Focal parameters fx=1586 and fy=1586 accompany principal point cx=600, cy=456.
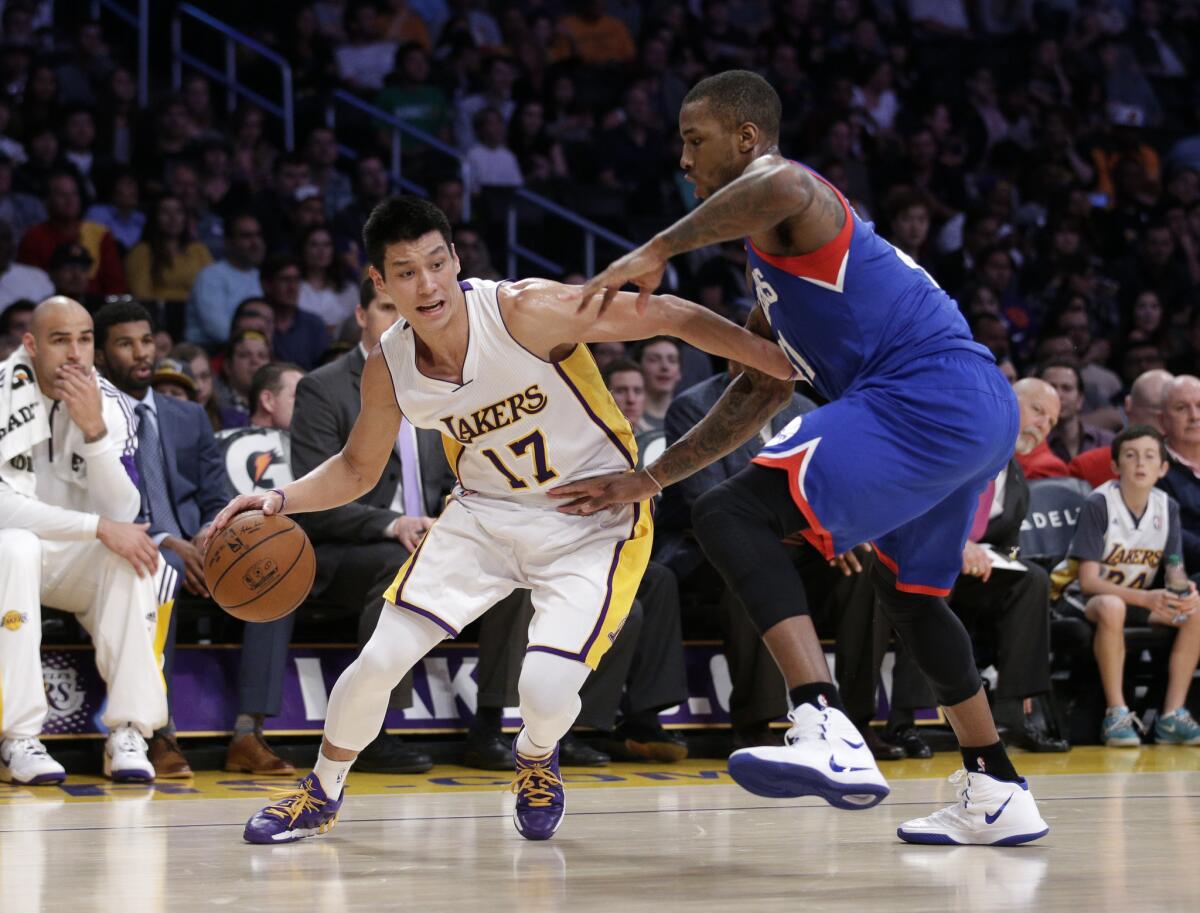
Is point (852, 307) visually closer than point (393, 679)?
Yes

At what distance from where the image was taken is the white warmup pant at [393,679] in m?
4.12

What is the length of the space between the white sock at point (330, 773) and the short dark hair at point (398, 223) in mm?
1332

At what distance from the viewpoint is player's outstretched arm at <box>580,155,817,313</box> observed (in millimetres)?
3416

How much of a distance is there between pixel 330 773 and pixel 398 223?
1470 millimetres

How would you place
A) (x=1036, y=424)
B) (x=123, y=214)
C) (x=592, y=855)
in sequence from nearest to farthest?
(x=592, y=855)
(x=1036, y=424)
(x=123, y=214)

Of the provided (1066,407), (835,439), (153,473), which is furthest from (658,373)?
(835,439)

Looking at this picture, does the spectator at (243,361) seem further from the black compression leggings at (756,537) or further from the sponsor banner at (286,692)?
the black compression leggings at (756,537)

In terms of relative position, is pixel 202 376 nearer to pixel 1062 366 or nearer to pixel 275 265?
pixel 275 265

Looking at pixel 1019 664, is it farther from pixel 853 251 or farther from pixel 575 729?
pixel 853 251

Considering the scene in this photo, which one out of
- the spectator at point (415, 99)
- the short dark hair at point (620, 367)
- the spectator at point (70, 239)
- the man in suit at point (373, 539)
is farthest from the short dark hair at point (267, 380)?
the spectator at point (415, 99)

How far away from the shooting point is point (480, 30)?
42.5ft

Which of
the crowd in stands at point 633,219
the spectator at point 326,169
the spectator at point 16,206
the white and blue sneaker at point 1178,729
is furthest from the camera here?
the spectator at point 326,169

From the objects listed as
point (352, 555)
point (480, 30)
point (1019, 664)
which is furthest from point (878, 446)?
point (480, 30)

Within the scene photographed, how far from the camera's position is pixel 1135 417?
8656 mm
